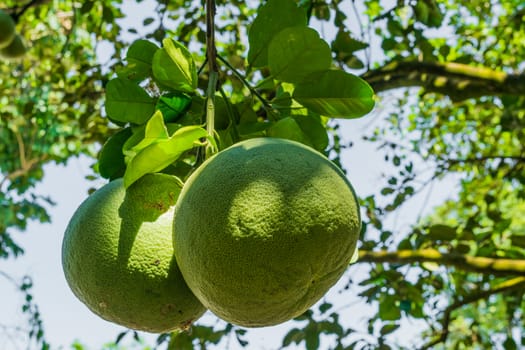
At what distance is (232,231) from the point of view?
738 mm

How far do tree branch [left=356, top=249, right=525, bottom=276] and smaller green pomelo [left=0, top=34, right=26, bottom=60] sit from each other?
7.53 ft

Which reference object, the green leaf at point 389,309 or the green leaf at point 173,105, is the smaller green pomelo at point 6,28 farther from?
the green leaf at point 389,309

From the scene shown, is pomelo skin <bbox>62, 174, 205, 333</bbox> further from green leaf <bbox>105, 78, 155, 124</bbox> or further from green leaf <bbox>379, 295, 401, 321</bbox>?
green leaf <bbox>379, 295, 401, 321</bbox>

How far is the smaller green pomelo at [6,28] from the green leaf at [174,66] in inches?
83.8

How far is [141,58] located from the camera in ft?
3.81

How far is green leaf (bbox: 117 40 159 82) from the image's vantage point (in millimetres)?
1151

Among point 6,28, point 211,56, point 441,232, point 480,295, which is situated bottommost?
point 480,295

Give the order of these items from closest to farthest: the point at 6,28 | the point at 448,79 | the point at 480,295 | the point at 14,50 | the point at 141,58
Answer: the point at 141,58 → the point at 480,295 → the point at 6,28 → the point at 448,79 → the point at 14,50

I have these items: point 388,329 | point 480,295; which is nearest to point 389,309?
→ point 388,329

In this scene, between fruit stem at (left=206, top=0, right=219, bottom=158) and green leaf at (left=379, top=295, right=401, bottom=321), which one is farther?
green leaf at (left=379, top=295, right=401, bottom=321)

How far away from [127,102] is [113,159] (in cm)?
12

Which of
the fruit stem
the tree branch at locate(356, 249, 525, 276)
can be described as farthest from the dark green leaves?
the tree branch at locate(356, 249, 525, 276)

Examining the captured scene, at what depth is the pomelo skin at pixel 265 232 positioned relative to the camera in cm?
73

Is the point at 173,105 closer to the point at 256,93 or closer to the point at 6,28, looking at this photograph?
the point at 256,93
